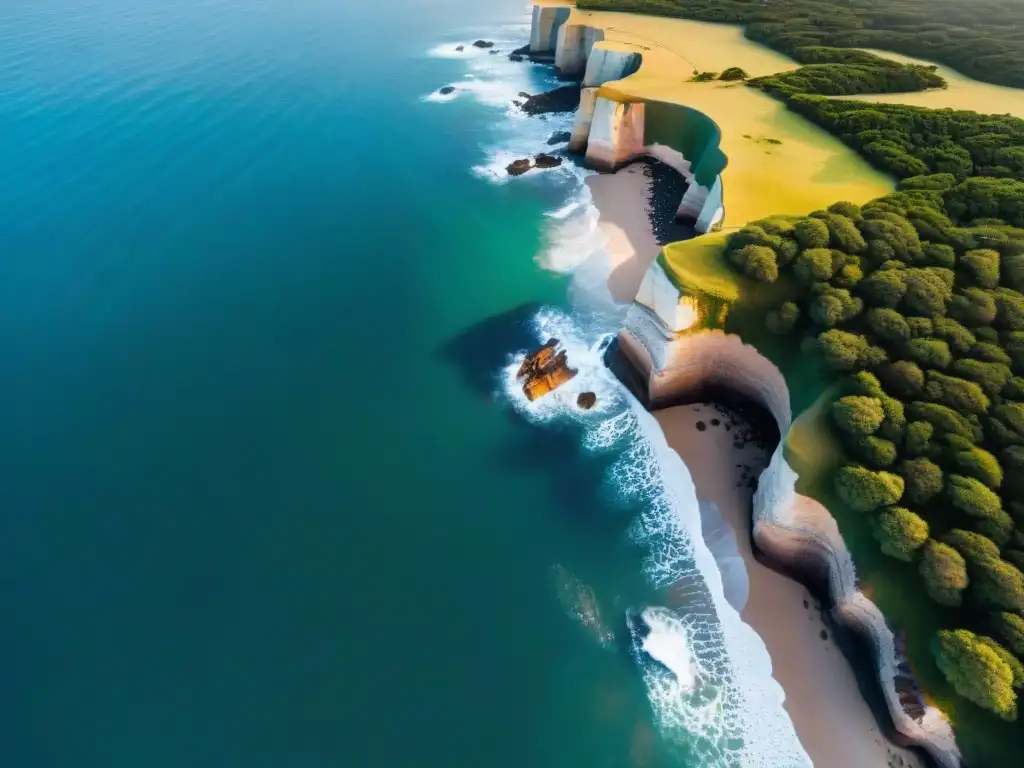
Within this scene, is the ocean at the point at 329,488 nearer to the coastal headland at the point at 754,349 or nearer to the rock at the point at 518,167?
the rock at the point at 518,167

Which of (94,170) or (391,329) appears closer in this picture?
(391,329)

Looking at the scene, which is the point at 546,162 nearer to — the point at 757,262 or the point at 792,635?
the point at 757,262

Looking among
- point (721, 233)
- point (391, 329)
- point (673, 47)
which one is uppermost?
point (673, 47)

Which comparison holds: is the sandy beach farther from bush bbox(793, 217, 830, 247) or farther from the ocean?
bush bbox(793, 217, 830, 247)

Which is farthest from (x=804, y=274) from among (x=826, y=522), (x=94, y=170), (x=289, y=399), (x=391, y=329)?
(x=94, y=170)

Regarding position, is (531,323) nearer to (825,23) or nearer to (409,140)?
(409,140)

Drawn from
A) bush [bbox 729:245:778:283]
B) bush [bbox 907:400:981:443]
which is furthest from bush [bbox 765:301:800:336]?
bush [bbox 907:400:981:443]
